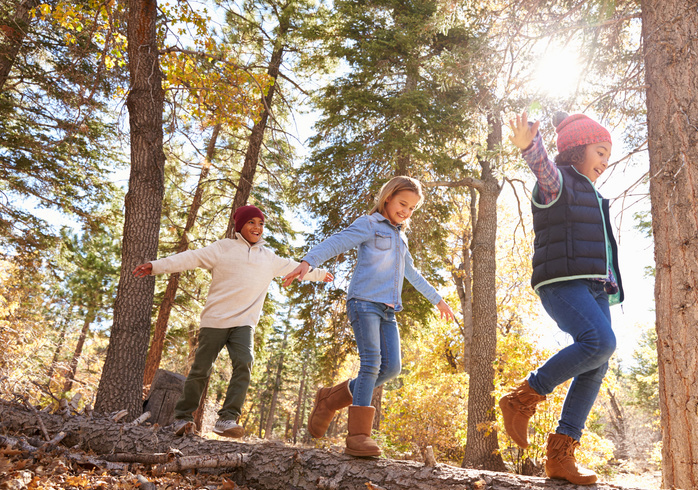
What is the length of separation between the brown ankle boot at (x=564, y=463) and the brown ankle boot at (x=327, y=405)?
143 cm

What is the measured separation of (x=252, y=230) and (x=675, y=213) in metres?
3.71

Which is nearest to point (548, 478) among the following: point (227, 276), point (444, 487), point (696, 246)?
point (444, 487)

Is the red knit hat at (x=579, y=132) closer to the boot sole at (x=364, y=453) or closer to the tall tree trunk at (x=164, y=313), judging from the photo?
the boot sole at (x=364, y=453)

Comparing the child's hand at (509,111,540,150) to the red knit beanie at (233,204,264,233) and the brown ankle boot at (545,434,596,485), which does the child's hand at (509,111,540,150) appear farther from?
the red knit beanie at (233,204,264,233)

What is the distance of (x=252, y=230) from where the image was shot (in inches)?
184

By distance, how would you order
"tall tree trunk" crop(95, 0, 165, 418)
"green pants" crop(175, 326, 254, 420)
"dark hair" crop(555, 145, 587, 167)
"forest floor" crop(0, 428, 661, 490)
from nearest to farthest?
"forest floor" crop(0, 428, 661, 490)
"dark hair" crop(555, 145, 587, 167)
"green pants" crop(175, 326, 254, 420)
"tall tree trunk" crop(95, 0, 165, 418)

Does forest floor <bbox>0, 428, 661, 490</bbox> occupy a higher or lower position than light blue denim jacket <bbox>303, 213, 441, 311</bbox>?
lower

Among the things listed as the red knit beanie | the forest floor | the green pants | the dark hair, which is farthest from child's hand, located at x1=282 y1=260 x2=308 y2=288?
the dark hair

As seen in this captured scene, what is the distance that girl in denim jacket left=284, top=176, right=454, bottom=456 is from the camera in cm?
305

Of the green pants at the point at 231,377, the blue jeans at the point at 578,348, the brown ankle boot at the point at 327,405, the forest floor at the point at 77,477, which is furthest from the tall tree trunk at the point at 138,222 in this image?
the blue jeans at the point at 578,348

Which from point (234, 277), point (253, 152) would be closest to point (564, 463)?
point (234, 277)

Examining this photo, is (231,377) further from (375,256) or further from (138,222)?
(138,222)

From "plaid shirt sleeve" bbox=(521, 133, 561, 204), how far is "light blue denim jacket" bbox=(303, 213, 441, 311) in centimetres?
114

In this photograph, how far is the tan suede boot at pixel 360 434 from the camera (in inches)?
117
